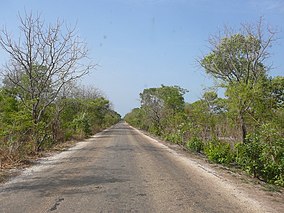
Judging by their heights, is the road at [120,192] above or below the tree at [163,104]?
below

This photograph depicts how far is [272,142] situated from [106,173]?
17.7ft

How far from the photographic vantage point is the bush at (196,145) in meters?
21.0

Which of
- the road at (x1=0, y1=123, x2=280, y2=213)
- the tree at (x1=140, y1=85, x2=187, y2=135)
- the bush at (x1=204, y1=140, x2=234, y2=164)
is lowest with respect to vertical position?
the road at (x1=0, y1=123, x2=280, y2=213)

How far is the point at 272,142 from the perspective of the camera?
1068cm

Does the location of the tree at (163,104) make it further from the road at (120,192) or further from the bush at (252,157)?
the road at (120,192)

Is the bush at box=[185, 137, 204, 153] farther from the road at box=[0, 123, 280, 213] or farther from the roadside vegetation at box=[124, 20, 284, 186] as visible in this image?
the road at box=[0, 123, 280, 213]

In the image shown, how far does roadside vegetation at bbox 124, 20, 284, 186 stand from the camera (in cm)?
1095

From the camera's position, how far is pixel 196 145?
2120cm

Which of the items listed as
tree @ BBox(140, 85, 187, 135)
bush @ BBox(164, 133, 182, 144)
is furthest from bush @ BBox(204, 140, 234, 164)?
tree @ BBox(140, 85, 187, 135)

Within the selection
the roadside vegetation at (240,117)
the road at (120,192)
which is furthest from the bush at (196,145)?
the road at (120,192)

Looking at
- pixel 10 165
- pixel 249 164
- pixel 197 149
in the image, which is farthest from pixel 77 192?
pixel 197 149

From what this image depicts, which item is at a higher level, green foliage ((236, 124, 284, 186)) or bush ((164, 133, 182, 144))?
bush ((164, 133, 182, 144))

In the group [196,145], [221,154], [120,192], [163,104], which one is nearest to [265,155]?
[221,154]

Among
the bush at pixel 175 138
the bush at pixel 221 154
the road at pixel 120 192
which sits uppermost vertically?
the bush at pixel 175 138
